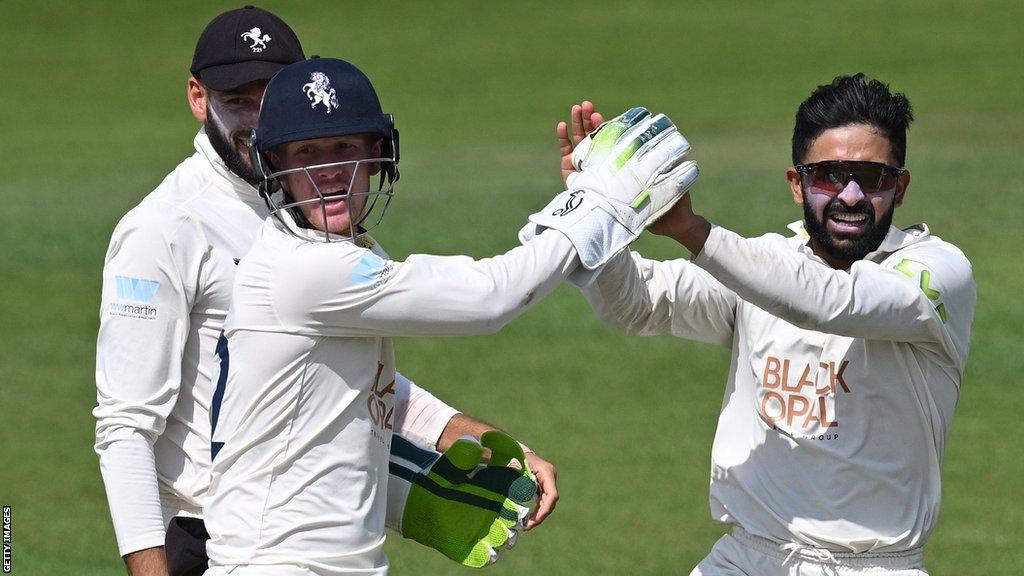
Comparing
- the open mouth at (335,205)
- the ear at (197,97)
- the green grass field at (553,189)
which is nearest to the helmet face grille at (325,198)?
the open mouth at (335,205)

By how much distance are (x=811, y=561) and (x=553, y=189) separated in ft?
47.0

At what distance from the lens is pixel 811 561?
15.9 ft

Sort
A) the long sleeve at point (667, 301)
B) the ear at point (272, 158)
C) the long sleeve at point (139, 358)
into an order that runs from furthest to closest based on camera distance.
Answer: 1. the long sleeve at point (667, 301)
2. the long sleeve at point (139, 358)
3. the ear at point (272, 158)

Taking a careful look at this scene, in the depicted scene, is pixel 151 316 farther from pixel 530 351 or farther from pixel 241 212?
pixel 530 351

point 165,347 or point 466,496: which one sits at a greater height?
point 165,347

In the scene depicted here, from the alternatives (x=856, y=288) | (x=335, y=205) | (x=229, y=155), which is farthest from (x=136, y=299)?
(x=856, y=288)

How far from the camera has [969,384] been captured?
A: 12.5 meters

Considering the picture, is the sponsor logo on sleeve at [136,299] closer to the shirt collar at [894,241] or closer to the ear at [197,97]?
the ear at [197,97]

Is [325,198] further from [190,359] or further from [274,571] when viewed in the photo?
[274,571]

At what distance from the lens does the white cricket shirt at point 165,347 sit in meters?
4.55

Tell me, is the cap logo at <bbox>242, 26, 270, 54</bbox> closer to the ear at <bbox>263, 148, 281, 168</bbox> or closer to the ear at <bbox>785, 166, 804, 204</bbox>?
the ear at <bbox>263, 148, 281, 168</bbox>

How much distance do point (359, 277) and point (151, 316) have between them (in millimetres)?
875

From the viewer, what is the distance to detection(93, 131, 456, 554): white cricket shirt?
4547 mm

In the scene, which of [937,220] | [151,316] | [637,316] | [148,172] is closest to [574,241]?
[637,316]
